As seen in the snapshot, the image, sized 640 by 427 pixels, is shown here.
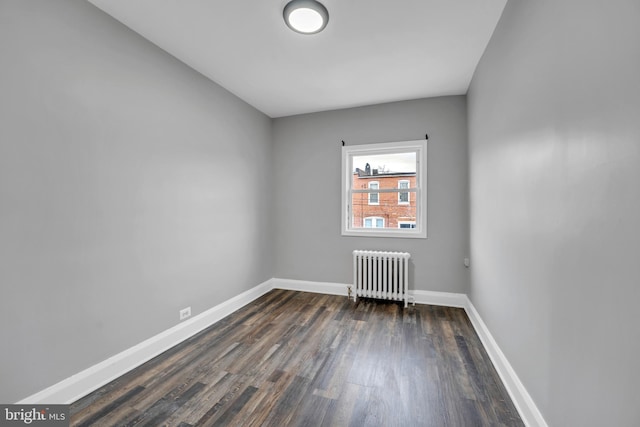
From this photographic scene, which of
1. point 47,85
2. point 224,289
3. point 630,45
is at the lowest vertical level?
point 224,289

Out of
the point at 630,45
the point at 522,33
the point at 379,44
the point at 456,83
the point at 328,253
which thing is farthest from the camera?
the point at 328,253

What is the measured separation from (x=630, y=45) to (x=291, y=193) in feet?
11.7

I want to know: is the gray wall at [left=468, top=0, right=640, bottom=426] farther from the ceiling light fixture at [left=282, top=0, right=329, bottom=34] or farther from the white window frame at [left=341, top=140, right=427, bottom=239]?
the white window frame at [left=341, top=140, right=427, bottom=239]

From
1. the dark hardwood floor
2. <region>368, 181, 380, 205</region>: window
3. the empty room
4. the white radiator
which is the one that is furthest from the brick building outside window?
the dark hardwood floor

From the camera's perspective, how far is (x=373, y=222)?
12.6 ft

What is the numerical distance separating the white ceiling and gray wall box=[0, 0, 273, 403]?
11.3 inches

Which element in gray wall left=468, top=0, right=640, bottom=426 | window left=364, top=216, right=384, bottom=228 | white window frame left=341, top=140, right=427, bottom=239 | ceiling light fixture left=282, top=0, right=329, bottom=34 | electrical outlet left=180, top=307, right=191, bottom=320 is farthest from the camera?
window left=364, top=216, right=384, bottom=228

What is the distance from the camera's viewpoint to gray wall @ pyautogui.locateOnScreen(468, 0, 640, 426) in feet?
2.77

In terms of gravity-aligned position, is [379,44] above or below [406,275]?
above

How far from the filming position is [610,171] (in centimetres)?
91

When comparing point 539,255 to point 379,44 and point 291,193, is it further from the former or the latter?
point 291,193

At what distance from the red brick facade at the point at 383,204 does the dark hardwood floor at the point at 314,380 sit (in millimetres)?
1368

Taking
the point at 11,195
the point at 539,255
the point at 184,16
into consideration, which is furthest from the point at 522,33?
the point at 11,195

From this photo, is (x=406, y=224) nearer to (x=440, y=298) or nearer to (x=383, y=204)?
(x=383, y=204)
